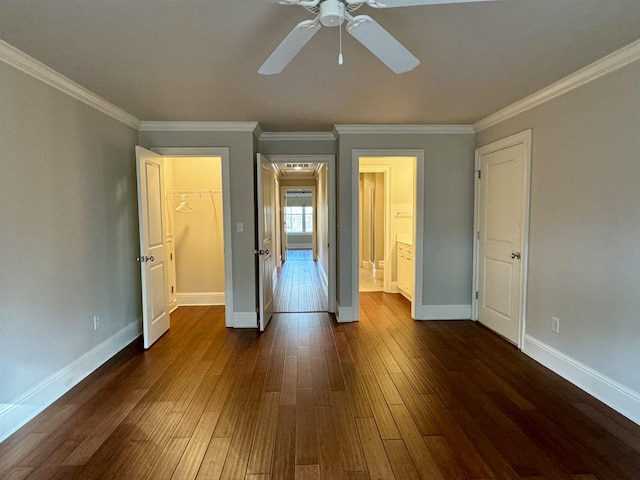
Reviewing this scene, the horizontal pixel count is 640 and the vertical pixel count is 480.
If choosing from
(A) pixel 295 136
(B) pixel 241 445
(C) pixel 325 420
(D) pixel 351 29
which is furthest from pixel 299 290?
(D) pixel 351 29

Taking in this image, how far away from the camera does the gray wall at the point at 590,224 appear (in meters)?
2.27

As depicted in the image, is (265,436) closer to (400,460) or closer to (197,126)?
(400,460)

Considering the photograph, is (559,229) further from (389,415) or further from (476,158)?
(389,415)

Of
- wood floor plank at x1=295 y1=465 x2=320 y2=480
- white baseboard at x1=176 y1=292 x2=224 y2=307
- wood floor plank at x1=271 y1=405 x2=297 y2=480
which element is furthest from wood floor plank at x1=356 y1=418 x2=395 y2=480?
white baseboard at x1=176 y1=292 x2=224 y2=307

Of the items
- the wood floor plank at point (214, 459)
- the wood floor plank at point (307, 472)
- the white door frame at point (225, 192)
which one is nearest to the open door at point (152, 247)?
the white door frame at point (225, 192)

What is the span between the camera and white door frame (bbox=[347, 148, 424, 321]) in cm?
415

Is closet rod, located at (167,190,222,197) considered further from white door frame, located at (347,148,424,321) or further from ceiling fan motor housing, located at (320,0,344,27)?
ceiling fan motor housing, located at (320,0,344,27)

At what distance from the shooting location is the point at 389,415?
7.47ft

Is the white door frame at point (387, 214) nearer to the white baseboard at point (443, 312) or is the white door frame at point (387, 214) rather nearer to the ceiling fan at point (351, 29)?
the white baseboard at point (443, 312)

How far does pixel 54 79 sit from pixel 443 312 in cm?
438

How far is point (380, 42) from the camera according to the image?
5.43 feet

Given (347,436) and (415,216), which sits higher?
(415,216)

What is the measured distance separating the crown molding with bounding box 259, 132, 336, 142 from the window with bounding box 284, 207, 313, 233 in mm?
9450

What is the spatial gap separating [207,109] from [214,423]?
2.76 meters
